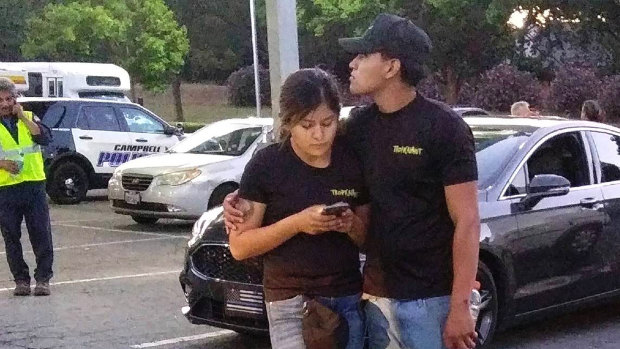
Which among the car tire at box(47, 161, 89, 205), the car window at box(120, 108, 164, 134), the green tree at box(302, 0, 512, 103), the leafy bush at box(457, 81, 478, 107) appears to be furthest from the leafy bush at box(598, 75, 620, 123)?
the car tire at box(47, 161, 89, 205)

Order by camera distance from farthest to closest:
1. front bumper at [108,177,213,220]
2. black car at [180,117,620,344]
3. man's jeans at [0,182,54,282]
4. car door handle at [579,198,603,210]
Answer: front bumper at [108,177,213,220] < man's jeans at [0,182,54,282] < car door handle at [579,198,603,210] < black car at [180,117,620,344]

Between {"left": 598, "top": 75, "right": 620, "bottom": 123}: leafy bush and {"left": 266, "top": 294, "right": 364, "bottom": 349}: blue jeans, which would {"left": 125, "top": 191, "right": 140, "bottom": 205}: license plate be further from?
{"left": 598, "top": 75, "right": 620, "bottom": 123}: leafy bush

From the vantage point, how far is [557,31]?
37.8m

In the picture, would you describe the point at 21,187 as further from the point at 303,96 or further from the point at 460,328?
the point at 460,328

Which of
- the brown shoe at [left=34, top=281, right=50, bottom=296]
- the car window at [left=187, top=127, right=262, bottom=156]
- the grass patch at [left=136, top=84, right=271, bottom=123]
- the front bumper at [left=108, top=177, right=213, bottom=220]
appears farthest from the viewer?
the grass patch at [left=136, top=84, right=271, bottom=123]

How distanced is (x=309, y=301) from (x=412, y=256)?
1.24 ft

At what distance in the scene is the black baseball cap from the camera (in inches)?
148

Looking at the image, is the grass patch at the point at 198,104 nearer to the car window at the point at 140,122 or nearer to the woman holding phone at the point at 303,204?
the car window at the point at 140,122

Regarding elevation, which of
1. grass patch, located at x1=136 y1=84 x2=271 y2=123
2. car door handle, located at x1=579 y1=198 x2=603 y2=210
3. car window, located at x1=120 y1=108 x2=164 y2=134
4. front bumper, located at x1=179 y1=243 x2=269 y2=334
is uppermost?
car door handle, located at x1=579 y1=198 x2=603 y2=210

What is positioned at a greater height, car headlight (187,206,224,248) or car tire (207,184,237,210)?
car headlight (187,206,224,248)

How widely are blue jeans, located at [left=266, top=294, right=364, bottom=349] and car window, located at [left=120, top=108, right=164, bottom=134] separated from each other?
16176mm

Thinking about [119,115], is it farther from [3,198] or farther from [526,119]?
[526,119]

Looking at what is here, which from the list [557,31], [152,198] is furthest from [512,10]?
[152,198]

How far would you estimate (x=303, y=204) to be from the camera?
3762 mm
